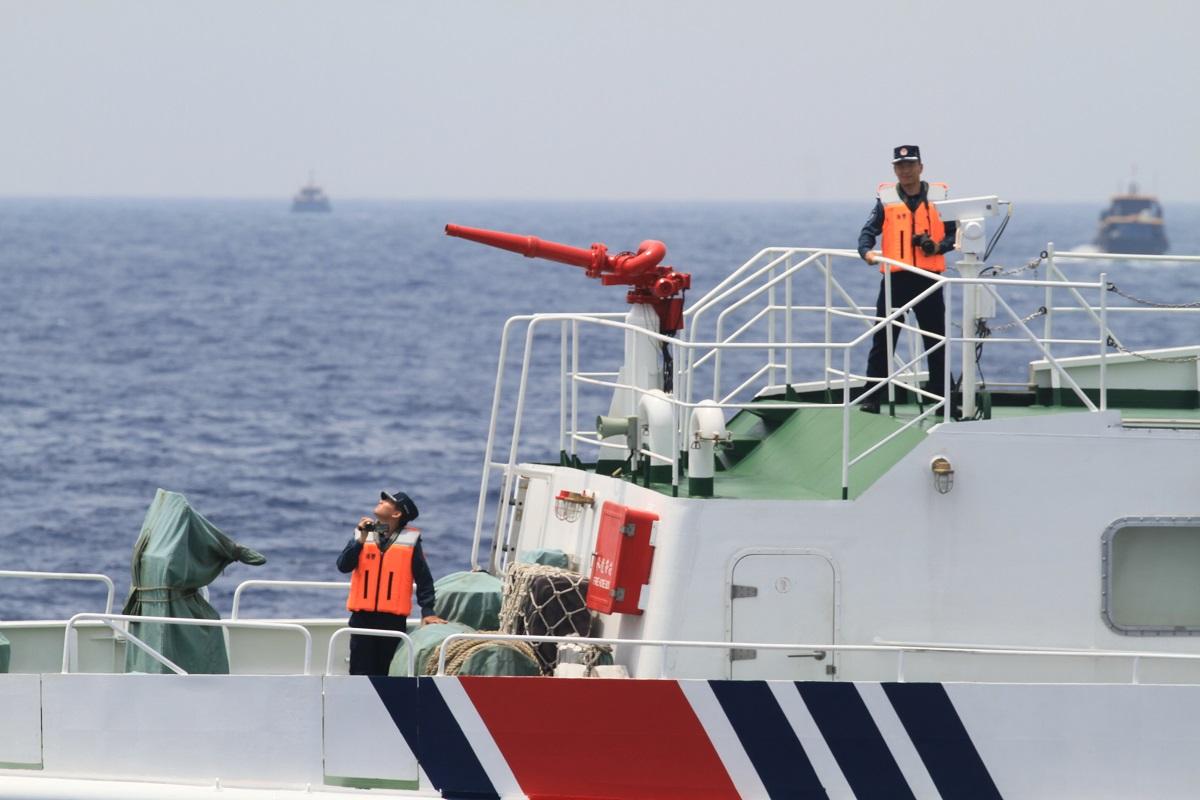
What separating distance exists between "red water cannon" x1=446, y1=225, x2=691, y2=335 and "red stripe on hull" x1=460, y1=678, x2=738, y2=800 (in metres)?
3.26

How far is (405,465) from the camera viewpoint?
36.6 m

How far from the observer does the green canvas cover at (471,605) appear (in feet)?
41.0

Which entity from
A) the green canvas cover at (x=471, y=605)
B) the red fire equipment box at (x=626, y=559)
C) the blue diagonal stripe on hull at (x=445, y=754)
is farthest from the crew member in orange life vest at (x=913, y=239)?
the blue diagonal stripe on hull at (x=445, y=754)

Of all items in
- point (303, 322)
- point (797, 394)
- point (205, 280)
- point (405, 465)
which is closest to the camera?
point (797, 394)

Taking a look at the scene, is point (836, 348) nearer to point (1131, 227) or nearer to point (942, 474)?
point (942, 474)

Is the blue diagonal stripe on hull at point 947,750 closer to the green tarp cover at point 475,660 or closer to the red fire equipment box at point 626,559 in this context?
the red fire equipment box at point 626,559

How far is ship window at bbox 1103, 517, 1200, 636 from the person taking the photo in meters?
10.8

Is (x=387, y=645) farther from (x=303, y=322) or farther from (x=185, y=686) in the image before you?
(x=303, y=322)

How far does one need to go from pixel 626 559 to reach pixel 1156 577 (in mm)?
3380

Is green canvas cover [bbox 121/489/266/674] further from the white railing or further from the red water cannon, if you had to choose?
the red water cannon

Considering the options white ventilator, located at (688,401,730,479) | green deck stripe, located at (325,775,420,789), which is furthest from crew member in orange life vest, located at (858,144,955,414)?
green deck stripe, located at (325,775,420,789)

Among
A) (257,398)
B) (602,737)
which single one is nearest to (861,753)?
(602,737)

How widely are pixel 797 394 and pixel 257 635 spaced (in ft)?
15.2

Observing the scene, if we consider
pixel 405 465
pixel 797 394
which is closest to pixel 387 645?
pixel 797 394
